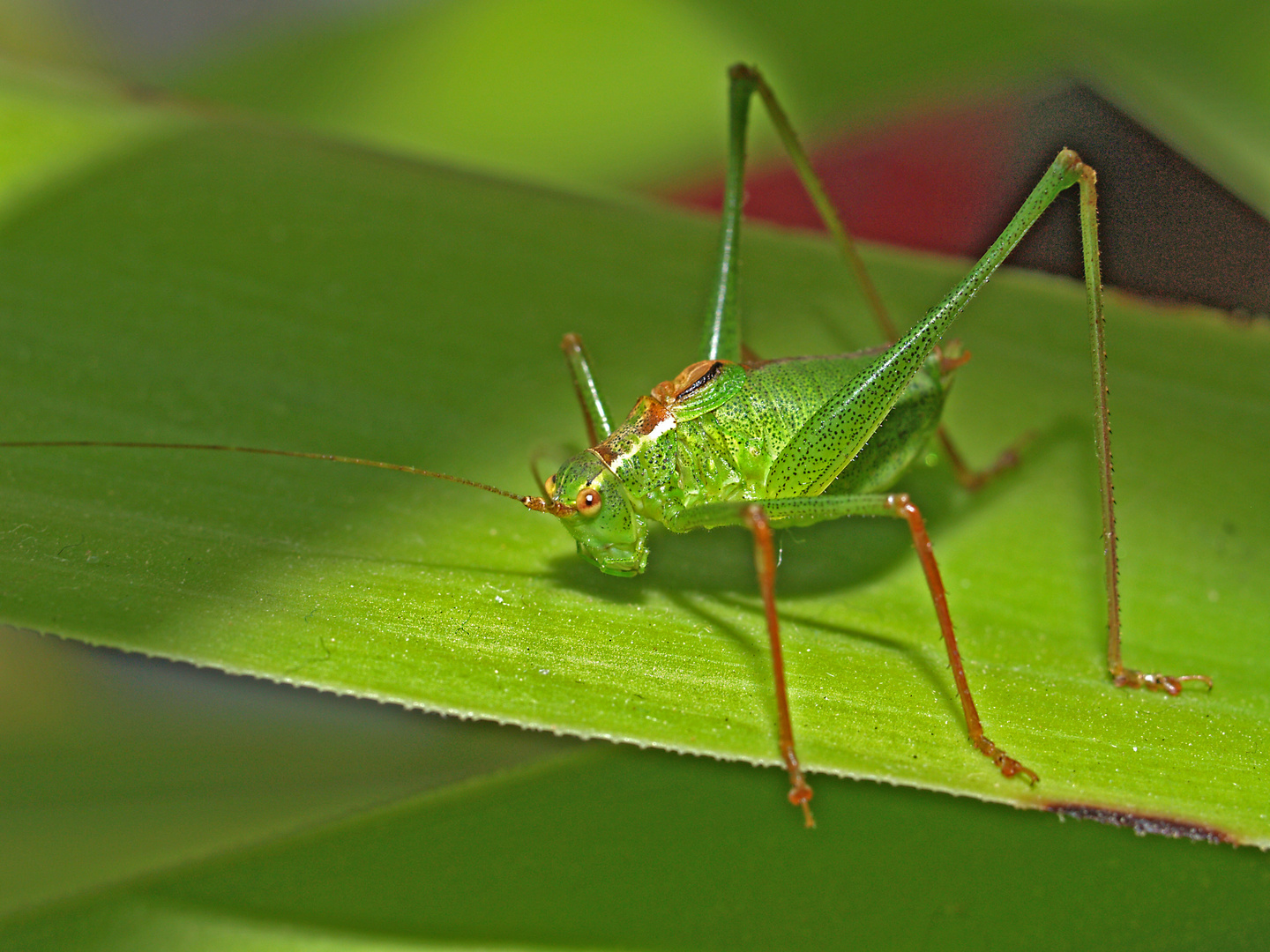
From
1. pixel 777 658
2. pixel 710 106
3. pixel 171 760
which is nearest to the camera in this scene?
pixel 777 658

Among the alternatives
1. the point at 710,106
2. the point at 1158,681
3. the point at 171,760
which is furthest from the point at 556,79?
the point at 1158,681

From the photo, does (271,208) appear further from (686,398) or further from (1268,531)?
(1268,531)

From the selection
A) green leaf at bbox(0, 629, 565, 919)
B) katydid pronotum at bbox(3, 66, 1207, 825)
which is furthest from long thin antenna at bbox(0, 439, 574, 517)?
green leaf at bbox(0, 629, 565, 919)

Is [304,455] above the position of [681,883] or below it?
above

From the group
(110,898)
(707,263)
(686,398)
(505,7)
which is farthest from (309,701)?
(505,7)

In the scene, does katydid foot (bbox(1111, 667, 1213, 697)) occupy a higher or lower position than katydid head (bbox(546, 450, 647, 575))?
lower

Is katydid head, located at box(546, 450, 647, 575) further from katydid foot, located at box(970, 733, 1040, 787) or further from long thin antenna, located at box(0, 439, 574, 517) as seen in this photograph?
katydid foot, located at box(970, 733, 1040, 787)

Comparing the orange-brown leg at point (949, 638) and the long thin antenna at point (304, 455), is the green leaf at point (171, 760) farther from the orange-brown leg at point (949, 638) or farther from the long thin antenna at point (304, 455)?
the orange-brown leg at point (949, 638)

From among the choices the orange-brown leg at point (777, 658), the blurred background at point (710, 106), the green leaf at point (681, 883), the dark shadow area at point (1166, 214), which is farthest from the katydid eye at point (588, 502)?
the dark shadow area at point (1166, 214)

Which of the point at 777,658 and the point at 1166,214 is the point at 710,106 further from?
the point at 777,658
